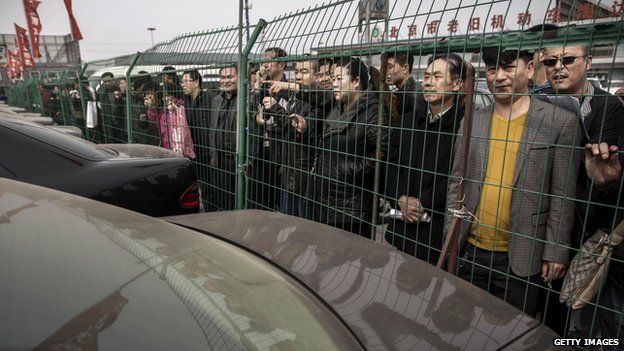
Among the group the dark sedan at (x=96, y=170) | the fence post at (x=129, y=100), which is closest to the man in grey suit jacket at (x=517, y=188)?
the dark sedan at (x=96, y=170)

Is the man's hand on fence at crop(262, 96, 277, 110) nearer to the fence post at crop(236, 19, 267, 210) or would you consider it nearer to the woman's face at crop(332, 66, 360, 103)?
the fence post at crop(236, 19, 267, 210)

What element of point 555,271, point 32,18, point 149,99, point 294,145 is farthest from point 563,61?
point 32,18

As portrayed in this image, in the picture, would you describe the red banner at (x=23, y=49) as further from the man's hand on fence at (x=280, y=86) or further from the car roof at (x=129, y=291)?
the car roof at (x=129, y=291)

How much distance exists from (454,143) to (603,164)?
79cm

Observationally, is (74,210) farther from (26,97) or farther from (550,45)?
(26,97)

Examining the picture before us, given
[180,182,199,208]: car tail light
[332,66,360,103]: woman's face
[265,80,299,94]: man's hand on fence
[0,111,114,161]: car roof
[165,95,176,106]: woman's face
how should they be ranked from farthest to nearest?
[165,95,176,106]: woman's face, [265,80,299,94]: man's hand on fence, [180,182,199,208]: car tail light, [332,66,360,103]: woman's face, [0,111,114,161]: car roof

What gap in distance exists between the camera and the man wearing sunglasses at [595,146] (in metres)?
1.77

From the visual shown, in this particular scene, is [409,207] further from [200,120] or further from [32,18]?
[32,18]

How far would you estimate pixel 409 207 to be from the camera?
262cm

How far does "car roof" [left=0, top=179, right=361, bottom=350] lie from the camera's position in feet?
2.66

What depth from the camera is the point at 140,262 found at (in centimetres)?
110

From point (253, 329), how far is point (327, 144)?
225 cm

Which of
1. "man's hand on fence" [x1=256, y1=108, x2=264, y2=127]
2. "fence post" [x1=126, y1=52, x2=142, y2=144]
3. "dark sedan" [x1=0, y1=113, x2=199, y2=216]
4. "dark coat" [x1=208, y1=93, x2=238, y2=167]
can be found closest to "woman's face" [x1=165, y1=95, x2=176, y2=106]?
"dark coat" [x1=208, y1=93, x2=238, y2=167]

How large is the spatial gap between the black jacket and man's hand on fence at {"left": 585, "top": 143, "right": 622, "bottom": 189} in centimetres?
121
